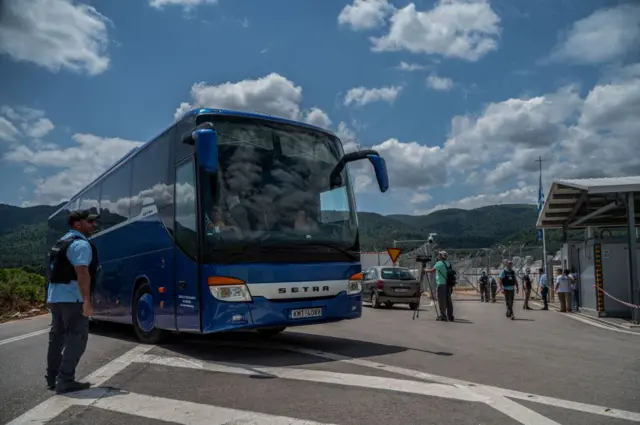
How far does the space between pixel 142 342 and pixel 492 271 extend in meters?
24.7

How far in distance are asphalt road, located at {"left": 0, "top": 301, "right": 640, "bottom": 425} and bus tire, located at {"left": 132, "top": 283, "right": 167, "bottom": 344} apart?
0.79 feet

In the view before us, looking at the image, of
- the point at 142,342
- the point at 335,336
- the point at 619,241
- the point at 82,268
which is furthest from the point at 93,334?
the point at 619,241

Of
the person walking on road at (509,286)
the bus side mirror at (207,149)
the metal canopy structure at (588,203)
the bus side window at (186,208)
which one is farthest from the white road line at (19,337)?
the metal canopy structure at (588,203)

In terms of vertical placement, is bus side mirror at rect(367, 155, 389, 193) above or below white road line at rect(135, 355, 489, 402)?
above

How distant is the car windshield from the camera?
Result: 21.7 metres

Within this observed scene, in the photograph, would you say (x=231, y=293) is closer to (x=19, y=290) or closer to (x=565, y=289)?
(x=565, y=289)

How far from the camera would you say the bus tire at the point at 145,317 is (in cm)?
963

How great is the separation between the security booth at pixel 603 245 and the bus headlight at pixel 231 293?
1103cm

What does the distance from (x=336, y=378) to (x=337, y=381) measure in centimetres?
18

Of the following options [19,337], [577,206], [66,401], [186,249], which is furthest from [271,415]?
[577,206]

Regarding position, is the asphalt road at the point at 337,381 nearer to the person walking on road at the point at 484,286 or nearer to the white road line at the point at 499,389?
the white road line at the point at 499,389

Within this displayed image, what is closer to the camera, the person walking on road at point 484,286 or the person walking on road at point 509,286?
the person walking on road at point 509,286

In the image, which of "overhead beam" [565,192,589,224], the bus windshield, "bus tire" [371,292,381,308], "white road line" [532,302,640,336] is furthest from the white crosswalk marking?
"bus tire" [371,292,381,308]

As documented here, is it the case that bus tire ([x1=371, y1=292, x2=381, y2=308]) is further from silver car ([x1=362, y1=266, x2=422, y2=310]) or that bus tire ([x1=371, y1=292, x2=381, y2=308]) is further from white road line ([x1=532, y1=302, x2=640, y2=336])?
white road line ([x1=532, y1=302, x2=640, y2=336])
